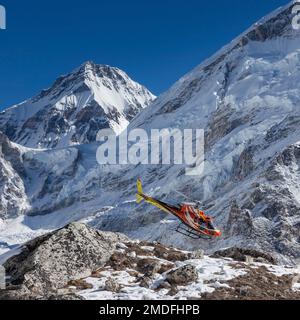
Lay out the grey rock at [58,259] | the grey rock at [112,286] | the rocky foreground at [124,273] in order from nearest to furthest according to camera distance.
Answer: the rocky foreground at [124,273], the grey rock at [112,286], the grey rock at [58,259]

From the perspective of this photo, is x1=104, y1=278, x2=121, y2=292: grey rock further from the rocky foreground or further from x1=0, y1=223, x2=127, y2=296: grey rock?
x1=0, y1=223, x2=127, y2=296: grey rock

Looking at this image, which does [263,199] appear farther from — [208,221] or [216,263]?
[216,263]

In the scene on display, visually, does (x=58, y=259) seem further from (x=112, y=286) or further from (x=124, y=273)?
(x=112, y=286)

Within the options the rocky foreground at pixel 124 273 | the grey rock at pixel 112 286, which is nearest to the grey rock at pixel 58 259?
the rocky foreground at pixel 124 273

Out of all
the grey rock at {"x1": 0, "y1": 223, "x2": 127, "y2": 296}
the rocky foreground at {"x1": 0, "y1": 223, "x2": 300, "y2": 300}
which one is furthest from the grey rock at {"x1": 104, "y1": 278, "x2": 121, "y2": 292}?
the grey rock at {"x1": 0, "y1": 223, "x2": 127, "y2": 296}

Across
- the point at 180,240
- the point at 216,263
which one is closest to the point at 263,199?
the point at 180,240

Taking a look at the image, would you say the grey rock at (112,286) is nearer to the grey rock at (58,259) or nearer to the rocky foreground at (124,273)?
the rocky foreground at (124,273)

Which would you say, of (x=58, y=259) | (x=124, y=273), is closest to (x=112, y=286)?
(x=124, y=273)

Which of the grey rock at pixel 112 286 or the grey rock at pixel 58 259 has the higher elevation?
the grey rock at pixel 58 259
